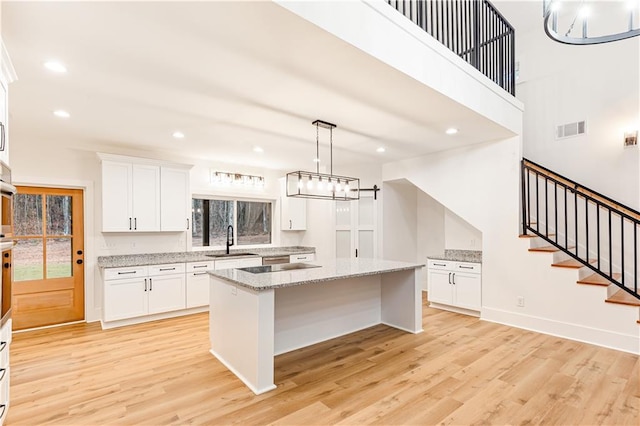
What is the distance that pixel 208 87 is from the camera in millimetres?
2816

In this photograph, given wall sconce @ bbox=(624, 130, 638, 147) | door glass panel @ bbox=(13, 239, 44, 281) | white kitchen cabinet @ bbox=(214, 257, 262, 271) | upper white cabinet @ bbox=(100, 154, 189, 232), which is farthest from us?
white kitchen cabinet @ bbox=(214, 257, 262, 271)

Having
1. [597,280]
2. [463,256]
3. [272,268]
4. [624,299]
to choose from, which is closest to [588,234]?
[597,280]

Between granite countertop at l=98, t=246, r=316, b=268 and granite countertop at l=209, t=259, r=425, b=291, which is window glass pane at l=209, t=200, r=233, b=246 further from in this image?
granite countertop at l=209, t=259, r=425, b=291

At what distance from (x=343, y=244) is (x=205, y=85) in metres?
4.43

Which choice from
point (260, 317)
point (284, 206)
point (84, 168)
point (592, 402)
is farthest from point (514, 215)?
point (84, 168)

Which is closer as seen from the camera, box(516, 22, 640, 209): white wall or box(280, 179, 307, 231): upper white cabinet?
box(516, 22, 640, 209): white wall

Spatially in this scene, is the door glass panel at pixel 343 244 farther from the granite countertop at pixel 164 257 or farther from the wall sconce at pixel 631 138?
the wall sconce at pixel 631 138

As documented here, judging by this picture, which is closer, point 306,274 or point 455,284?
point 306,274

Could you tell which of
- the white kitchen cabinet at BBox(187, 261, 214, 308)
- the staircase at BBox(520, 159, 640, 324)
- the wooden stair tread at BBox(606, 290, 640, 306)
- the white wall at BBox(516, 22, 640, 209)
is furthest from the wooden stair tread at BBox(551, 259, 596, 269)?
the white kitchen cabinet at BBox(187, 261, 214, 308)

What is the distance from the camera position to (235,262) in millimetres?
5461

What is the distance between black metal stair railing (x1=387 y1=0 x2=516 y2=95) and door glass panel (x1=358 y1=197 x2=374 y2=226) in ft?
9.51

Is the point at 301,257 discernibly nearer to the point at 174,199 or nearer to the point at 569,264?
the point at 174,199

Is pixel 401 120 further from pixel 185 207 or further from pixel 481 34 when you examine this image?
pixel 185 207

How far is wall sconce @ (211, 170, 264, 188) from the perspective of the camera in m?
5.93
